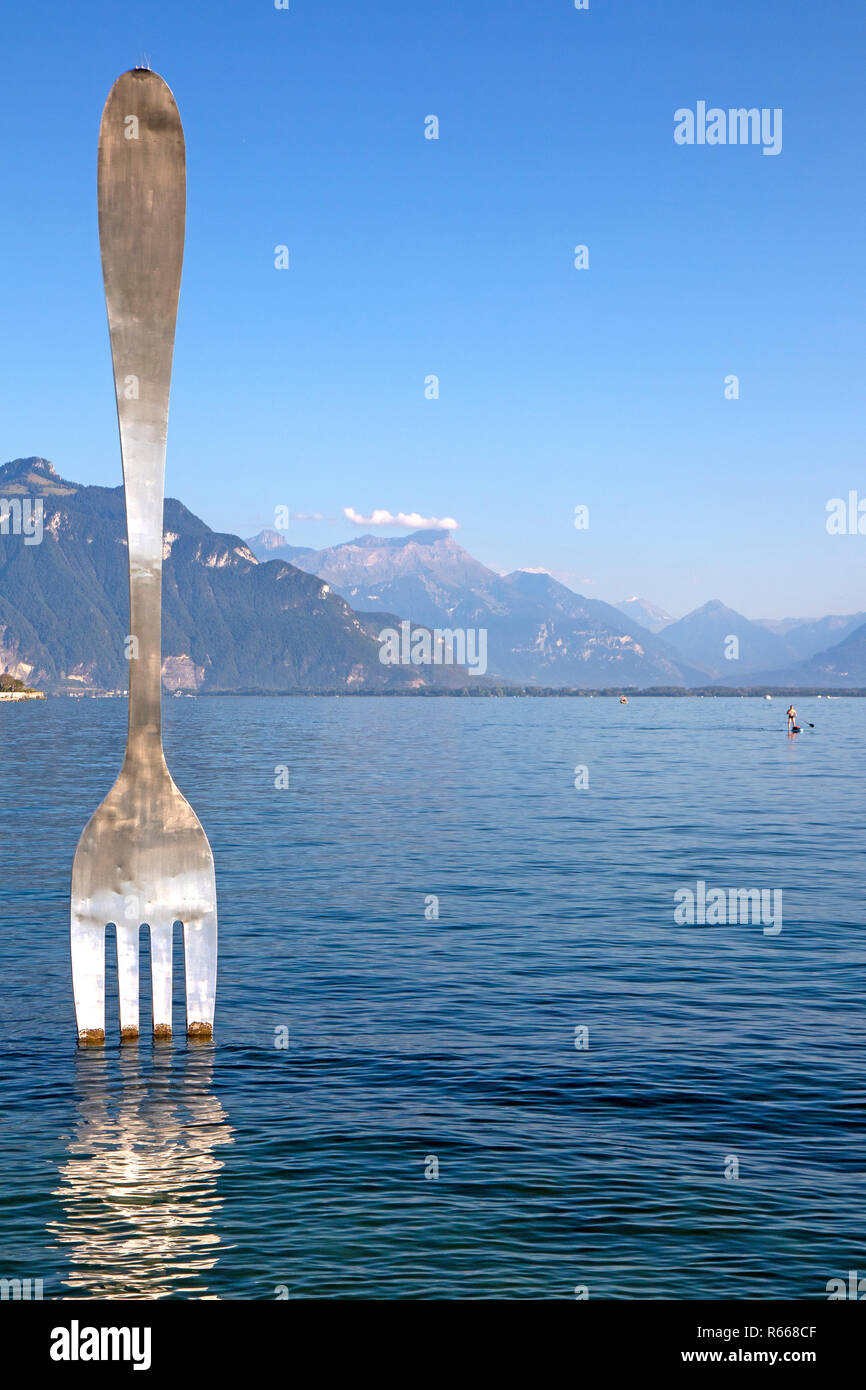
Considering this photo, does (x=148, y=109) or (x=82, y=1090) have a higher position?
(x=148, y=109)

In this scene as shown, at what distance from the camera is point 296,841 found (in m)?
55.4

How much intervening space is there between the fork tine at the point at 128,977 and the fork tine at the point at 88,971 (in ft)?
0.83

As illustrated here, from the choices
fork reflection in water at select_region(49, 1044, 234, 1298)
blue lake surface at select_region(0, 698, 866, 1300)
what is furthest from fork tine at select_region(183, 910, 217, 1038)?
blue lake surface at select_region(0, 698, 866, 1300)

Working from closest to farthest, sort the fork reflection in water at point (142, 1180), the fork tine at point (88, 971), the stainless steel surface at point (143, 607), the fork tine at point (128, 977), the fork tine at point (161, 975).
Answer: the stainless steel surface at point (143, 607) < the fork reflection in water at point (142, 1180) < the fork tine at point (88, 971) < the fork tine at point (128, 977) < the fork tine at point (161, 975)

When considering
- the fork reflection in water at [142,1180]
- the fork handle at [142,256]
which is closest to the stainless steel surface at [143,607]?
the fork handle at [142,256]

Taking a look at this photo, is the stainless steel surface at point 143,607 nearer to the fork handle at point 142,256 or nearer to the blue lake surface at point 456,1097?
the fork handle at point 142,256

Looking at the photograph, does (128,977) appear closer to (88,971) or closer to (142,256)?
(88,971)

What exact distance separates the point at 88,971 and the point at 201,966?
1.49 m

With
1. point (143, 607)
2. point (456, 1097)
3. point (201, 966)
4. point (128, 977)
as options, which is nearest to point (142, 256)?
point (143, 607)

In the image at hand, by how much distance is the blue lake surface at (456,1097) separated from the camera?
13.4 m

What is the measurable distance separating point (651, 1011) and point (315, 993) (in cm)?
741

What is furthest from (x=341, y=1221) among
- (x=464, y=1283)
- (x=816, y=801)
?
(x=816, y=801)

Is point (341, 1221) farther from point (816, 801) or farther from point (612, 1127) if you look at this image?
point (816, 801)

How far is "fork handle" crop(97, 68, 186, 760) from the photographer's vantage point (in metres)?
12.0
